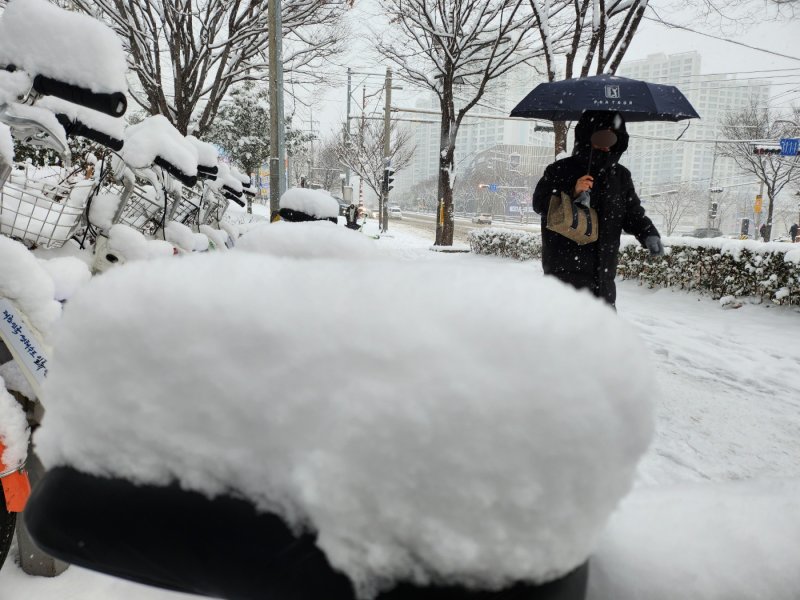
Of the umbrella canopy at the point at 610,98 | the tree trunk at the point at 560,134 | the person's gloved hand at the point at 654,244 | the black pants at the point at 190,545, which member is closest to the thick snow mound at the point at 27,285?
the black pants at the point at 190,545

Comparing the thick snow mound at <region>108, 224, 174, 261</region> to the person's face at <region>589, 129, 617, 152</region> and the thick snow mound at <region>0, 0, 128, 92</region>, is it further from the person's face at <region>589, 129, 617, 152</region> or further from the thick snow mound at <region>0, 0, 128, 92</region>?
the person's face at <region>589, 129, 617, 152</region>

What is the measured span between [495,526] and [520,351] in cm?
15

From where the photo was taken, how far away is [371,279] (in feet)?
1.67

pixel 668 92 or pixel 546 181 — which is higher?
pixel 668 92

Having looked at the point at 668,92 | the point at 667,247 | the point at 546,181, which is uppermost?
the point at 668,92

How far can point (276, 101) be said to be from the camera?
33.3 ft

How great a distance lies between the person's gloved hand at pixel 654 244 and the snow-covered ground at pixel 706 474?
3.03 feet

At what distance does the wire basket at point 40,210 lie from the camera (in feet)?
6.13

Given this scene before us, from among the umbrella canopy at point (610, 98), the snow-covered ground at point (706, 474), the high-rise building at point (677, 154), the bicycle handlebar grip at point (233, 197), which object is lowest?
the snow-covered ground at point (706, 474)

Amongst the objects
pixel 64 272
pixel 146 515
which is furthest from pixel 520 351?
pixel 64 272

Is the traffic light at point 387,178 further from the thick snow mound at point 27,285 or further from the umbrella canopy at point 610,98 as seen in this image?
the thick snow mound at point 27,285

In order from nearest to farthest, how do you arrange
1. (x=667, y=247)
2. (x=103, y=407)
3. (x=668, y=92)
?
(x=103, y=407) → (x=668, y=92) → (x=667, y=247)

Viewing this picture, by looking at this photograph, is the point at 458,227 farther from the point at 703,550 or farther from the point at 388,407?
the point at 388,407

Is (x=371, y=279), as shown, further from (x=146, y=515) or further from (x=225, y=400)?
(x=146, y=515)
